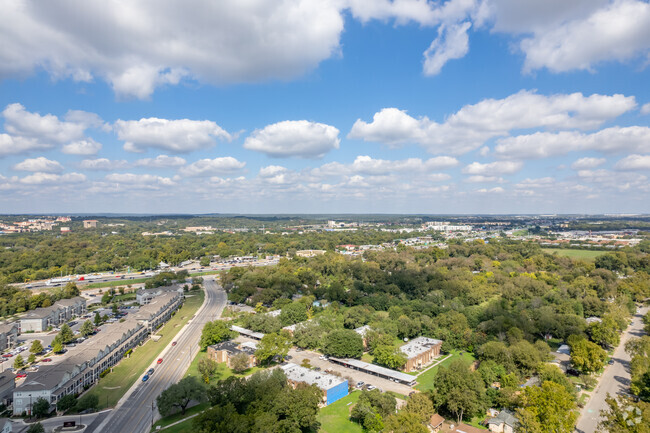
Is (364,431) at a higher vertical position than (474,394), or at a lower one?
lower

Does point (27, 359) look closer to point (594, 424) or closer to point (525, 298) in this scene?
point (594, 424)

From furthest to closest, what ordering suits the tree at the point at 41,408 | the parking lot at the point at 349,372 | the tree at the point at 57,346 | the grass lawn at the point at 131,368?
the tree at the point at 57,346
the parking lot at the point at 349,372
the grass lawn at the point at 131,368
the tree at the point at 41,408

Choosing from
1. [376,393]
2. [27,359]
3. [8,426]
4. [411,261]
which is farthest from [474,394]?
[411,261]

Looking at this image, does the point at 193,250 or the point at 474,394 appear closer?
the point at 474,394

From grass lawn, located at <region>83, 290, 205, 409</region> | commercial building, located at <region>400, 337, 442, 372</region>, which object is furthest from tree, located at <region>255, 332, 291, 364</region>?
commercial building, located at <region>400, 337, 442, 372</region>

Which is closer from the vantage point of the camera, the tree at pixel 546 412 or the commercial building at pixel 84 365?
the tree at pixel 546 412

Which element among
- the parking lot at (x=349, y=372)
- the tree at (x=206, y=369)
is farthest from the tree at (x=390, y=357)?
the tree at (x=206, y=369)

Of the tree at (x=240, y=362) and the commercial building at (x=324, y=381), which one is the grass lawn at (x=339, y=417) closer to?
the commercial building at (x=324, y=381)

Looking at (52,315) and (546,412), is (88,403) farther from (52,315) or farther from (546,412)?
(546,412)
